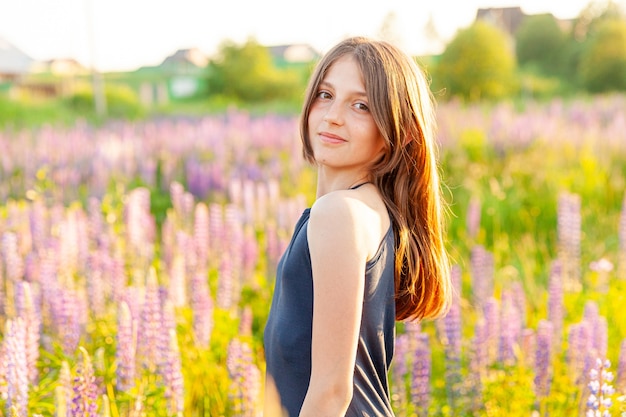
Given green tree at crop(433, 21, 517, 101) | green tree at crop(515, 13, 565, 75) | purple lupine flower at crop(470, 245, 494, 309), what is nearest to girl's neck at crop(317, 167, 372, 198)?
purple lupine flower at crop(470, 245, 494, 309)

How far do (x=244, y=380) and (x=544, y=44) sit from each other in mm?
39061

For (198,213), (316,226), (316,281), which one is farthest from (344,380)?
(198,213)

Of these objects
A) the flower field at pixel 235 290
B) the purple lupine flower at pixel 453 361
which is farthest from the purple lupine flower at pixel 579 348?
the purple lupine flower at pixel 453 361

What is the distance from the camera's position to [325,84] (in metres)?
2.11

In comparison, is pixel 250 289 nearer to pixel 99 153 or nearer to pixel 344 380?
pixel 344 380

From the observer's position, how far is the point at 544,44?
38.5 meters

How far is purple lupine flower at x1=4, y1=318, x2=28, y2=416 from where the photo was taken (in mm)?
2234

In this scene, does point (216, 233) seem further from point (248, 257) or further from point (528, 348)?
point (528, 348)

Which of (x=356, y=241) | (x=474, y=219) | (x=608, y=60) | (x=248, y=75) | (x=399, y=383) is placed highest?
(x=608, y=60)

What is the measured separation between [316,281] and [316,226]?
133 millimetres

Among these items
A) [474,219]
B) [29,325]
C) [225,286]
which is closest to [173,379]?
[29,325]

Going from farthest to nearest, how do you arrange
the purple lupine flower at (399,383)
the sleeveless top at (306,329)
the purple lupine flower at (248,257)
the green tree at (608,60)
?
1. the green tree at (608,60)
2. the purple lupine flower at (248,257)
3. the purple lupine flower at (399,383)
4. the sleeveless top at (306,329)

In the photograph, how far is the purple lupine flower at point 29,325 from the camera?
2562mm

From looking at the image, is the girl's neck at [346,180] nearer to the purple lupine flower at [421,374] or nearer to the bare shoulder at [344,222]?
the bare shoulder at [344,222]
